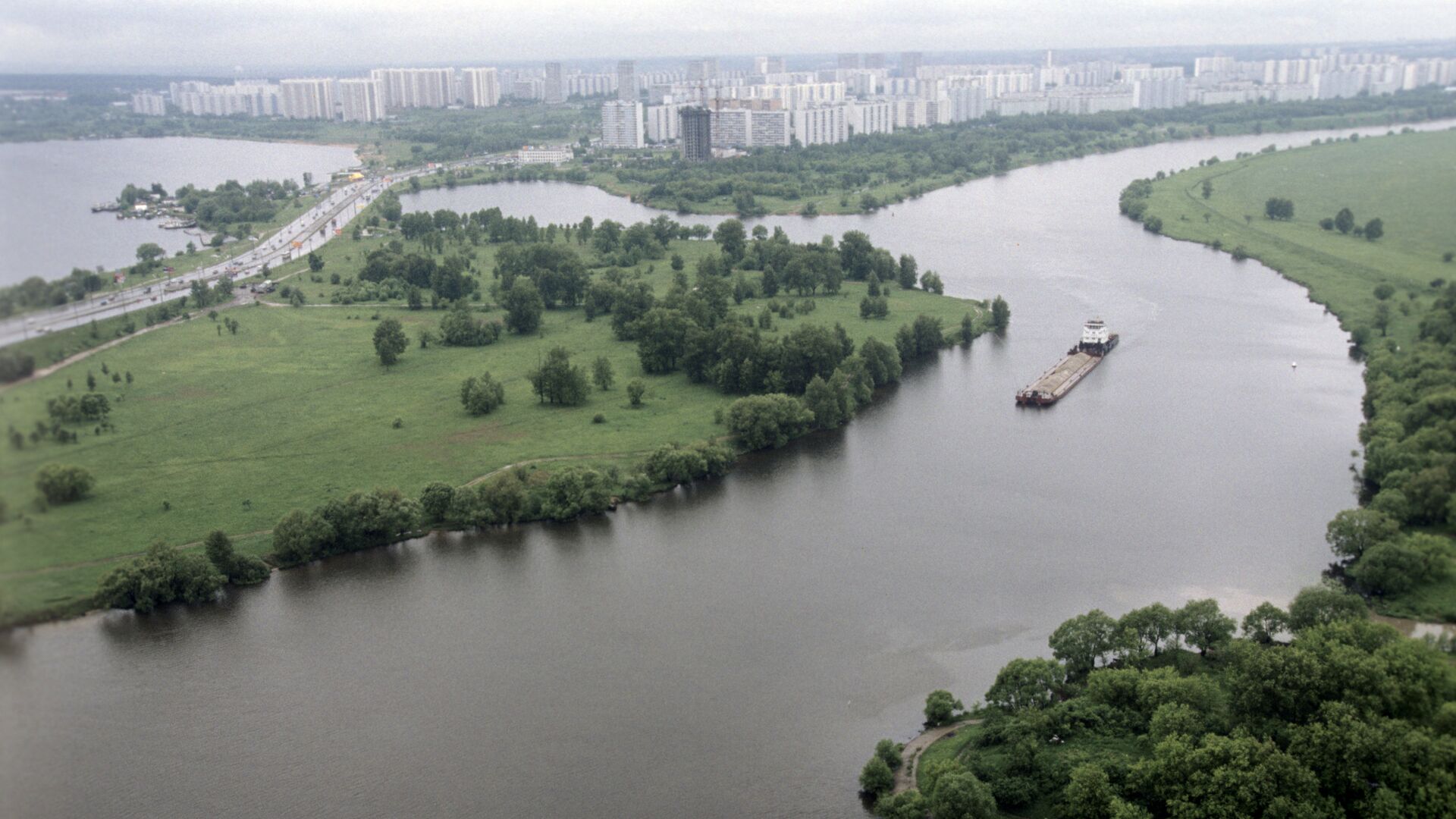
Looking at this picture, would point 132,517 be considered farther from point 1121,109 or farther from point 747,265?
point 1121,109

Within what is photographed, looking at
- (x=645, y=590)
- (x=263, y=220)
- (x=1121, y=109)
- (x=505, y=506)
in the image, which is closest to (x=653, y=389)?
(x=505, y=506)

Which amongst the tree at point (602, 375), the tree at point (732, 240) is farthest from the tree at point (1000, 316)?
the tree at point (602, 375)

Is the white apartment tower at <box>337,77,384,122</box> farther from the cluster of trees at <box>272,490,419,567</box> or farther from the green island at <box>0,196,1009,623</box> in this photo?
the cluster of trees at <box>272,490,419,567</box>

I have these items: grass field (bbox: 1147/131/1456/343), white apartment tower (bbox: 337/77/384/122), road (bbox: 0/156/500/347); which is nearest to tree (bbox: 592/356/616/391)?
road (bbox: 0/156/500/347)

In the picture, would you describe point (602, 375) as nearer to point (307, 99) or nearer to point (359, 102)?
point (359, 102)

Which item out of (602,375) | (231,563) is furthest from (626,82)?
(231,563)
